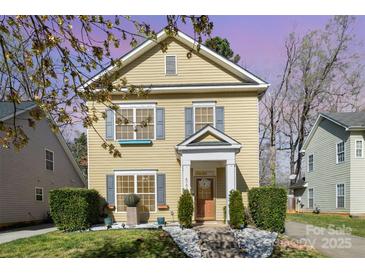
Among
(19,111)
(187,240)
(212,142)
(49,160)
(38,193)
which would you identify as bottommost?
(187,240)

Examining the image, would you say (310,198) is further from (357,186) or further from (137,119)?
(137,119)

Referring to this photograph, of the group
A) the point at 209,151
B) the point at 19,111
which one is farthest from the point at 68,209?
the point at 19,111

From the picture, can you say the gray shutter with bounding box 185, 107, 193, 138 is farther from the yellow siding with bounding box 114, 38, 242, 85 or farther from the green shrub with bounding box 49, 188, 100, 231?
the green shrub with bounding box 49, 188, 100, 231

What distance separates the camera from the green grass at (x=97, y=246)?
30.6 feet

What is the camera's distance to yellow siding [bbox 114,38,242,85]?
14781mm

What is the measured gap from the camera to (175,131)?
1468cm

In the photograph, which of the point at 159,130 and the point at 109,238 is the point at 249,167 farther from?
the point at 109,238

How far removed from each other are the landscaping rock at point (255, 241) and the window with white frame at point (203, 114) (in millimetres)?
4490

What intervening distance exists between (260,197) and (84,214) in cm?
584

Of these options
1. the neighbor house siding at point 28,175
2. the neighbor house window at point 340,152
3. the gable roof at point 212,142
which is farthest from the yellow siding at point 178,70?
the neighbor house window at point 340,152

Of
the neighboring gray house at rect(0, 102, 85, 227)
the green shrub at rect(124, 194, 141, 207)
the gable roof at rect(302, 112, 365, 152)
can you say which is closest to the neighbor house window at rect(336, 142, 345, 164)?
the gable roof at rect(302, 112, 365, 152)

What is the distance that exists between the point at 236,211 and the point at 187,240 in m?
2.05

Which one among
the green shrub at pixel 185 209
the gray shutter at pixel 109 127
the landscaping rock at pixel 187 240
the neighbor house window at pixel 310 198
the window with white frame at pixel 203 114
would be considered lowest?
the neighbor house window at pixel 310 198

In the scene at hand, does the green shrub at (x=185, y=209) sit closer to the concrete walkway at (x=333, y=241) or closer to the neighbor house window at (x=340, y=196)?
the concrete walkway at (x=333, y=241)
